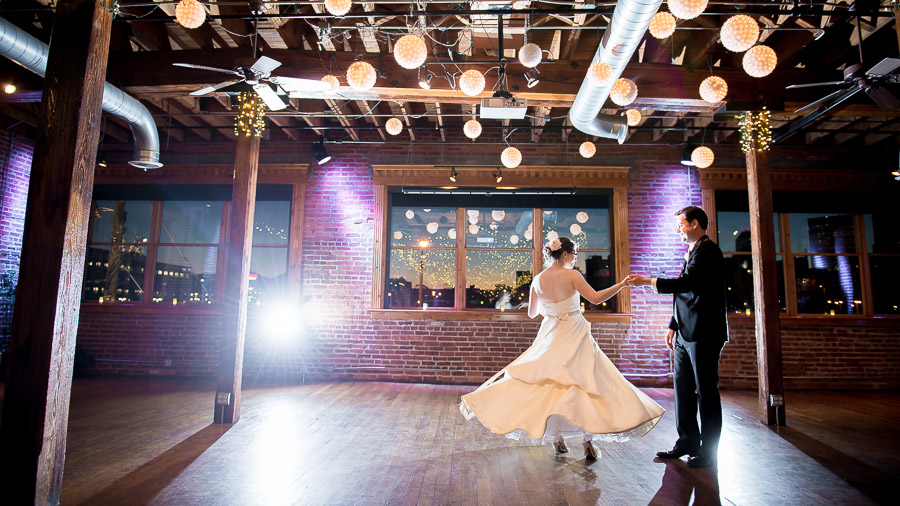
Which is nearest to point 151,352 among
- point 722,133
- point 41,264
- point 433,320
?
point 433,320

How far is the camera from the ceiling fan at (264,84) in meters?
3.83

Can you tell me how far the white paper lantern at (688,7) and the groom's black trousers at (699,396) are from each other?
2097 millimetres

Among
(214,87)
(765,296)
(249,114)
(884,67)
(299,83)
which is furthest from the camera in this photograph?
(765,296)

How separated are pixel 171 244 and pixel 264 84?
14.5 ft

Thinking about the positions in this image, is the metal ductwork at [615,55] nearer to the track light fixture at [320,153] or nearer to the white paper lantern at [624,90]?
the white paper lantern at [624,90]

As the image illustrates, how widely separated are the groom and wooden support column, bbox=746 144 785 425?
184 cm

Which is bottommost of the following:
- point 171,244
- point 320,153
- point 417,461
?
point 417,461

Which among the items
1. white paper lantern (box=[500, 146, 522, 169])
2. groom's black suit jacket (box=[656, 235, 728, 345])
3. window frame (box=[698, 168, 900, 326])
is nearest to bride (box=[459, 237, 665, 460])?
groom's black suit jacket (box=[656, 235, 728, 345])

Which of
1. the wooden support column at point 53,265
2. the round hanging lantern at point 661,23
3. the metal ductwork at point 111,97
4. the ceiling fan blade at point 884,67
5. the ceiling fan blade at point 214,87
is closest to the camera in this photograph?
the wooden support column at point 53,265

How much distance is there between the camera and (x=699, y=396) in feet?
9.76

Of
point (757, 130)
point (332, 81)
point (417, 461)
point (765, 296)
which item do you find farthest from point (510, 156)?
point (417, 461)

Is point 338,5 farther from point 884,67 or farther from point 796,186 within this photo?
point 796,186

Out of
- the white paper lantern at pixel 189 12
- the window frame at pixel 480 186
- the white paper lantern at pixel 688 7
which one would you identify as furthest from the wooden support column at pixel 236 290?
the white paper lantern at pixel 688 7

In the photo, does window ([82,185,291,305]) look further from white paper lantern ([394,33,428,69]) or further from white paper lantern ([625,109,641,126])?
white paper lantern ([625,109,641,126])
